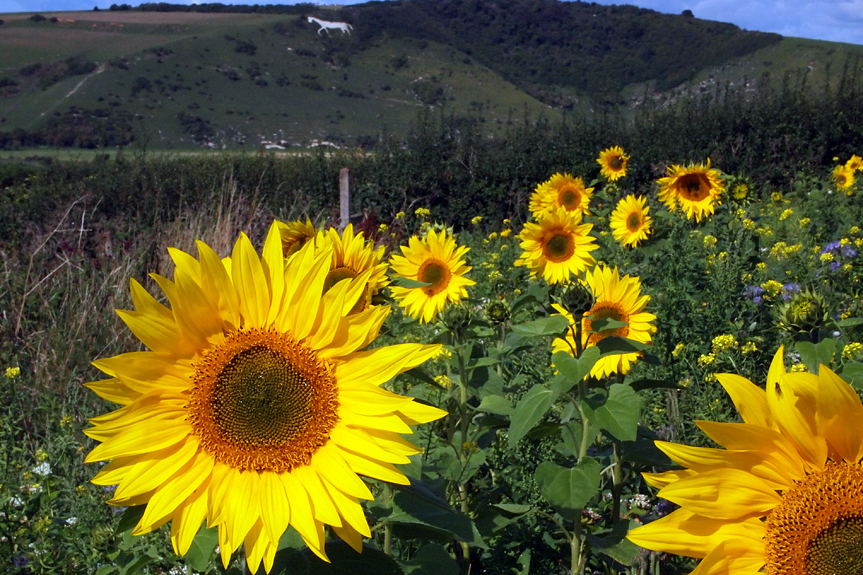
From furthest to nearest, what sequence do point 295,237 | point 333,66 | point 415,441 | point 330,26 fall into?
point 330,26
point 333,66
point 295,237
point 415,441

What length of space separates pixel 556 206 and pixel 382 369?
13.7ft

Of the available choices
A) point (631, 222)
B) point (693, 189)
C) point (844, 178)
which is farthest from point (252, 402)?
point (844, 178)

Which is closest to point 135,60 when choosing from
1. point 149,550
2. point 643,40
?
point 643,40

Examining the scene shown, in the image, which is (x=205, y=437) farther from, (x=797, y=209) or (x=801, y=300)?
(x=797, y=209)

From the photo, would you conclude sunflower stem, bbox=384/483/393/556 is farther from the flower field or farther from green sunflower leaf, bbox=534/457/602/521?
green sunflower leaf, bbox=534/457/602/521

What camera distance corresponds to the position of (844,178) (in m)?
7.91

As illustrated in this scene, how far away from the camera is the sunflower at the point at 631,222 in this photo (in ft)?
15.1

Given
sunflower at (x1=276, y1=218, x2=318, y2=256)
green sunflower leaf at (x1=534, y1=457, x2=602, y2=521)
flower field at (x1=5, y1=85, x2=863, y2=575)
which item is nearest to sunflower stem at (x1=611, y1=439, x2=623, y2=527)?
flower field at (x1=5, y1=85, x2=863, y2=575)

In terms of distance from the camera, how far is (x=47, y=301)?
17.0 feet

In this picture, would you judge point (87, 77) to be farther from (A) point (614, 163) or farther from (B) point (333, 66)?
(A) point (614, 163)

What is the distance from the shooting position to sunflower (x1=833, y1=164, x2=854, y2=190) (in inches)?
305

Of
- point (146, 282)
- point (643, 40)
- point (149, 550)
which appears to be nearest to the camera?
point (149, 550)

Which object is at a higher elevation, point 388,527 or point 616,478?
point 388,527

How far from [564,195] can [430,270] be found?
7.04ft
